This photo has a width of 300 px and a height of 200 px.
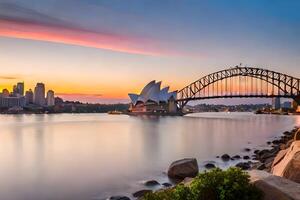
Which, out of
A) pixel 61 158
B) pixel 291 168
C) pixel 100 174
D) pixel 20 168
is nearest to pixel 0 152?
pixel 61 158

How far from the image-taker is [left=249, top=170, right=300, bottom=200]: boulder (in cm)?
722

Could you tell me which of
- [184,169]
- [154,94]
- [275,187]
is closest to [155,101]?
[154,94]

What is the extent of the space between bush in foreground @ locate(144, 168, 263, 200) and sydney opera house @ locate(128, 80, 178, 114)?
531 feet

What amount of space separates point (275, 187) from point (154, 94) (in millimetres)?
164957

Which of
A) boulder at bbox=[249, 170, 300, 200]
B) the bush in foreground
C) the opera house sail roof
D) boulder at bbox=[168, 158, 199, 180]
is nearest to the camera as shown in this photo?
the bush in foreground

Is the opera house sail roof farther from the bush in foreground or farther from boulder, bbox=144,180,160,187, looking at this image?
the bush in foreground

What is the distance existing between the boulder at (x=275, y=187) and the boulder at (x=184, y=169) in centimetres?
1302

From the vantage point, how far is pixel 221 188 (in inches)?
278

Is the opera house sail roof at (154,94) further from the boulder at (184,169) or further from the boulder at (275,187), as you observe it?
the boulder at (275,187)

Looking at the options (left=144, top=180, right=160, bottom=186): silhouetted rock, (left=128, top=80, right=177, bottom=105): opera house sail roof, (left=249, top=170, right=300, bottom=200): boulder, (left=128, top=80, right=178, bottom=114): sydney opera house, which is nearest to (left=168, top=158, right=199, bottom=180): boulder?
(left=144, top=180, right=160, bottom=186): silhouetted rock

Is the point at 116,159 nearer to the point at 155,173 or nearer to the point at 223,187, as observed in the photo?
the point at 155,173

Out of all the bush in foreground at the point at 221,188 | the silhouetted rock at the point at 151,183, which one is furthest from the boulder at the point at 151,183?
the bush in foreground at the point at 221,188

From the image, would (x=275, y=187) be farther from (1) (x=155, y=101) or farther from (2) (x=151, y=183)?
(1) (x=155, y=101)

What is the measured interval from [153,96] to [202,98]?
2845 cm
